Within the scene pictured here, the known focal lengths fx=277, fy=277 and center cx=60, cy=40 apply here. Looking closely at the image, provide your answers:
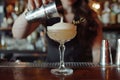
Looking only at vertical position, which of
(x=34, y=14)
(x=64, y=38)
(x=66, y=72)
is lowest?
(x=66, y=72)

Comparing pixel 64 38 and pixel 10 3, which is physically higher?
pixel 10 3

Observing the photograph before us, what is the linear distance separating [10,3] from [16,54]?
2.12 ft

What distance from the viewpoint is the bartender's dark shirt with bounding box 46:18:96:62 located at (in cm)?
183

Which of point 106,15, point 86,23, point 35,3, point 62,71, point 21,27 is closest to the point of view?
A: point 62,71

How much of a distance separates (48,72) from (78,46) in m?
0.60

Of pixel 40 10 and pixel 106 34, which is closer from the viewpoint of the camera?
pixel 40 10

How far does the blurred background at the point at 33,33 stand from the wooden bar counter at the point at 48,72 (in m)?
1.72

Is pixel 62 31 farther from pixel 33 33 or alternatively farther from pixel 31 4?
pixel 33 33

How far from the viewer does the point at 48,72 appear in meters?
1.29

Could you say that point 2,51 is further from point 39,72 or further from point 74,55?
point 39,72

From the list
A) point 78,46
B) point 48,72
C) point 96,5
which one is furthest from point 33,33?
point 48,72

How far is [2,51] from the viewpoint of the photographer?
3.21m

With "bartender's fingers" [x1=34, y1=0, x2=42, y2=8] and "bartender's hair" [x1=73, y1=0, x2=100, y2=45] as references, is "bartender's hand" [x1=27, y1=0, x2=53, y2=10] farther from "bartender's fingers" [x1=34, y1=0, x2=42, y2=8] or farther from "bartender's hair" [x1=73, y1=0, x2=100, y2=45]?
"bartender's hair" [x1=73, y1=0, x2=100, y2=45]

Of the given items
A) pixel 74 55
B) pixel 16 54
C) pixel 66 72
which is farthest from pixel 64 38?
pixel 16 54
